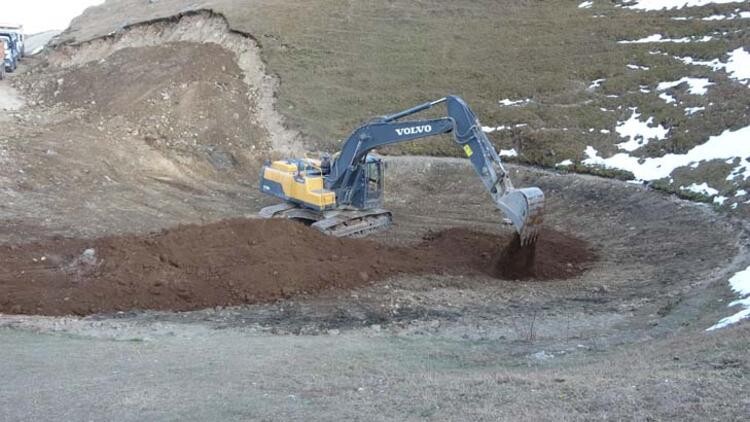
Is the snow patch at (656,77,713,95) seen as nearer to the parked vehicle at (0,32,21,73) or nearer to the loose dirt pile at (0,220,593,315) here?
the loose dirt pile at (0,220,593,315)

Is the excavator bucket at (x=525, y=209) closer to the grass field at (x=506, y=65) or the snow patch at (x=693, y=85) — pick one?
the grass field at (x=506, y=65)

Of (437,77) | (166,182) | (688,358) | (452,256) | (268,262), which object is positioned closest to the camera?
(688,358)

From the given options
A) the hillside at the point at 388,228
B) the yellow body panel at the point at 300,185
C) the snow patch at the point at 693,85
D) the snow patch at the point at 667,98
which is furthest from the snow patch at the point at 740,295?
the snow patch at the point at 693,85

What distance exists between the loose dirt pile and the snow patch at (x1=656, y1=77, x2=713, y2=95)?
1155 cm

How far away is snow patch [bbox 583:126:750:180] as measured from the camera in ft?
70.0

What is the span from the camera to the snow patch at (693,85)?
2639cm

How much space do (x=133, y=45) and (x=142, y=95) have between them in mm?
8277

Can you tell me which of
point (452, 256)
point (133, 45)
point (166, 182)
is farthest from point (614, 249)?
point (133, 45)

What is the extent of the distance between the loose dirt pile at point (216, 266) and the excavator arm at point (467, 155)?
1.37m

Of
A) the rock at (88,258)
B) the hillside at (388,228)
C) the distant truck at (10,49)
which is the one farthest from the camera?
the distant truck at (10,49)

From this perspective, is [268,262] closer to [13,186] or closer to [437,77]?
[13,186]

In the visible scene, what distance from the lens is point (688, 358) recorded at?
8.52m

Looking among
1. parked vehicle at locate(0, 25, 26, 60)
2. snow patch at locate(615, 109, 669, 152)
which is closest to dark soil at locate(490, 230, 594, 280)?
snow patch at locate(615, 109, 669, 152)

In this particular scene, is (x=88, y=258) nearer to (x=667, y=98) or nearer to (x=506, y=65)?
(x=667, y=98)
